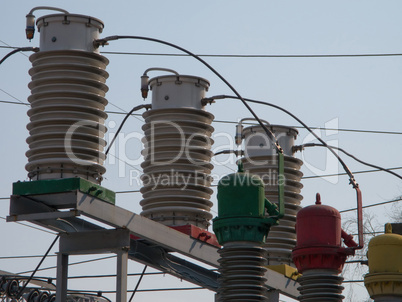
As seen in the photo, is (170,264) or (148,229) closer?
(148,229)

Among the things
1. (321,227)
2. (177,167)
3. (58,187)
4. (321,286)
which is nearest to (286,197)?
(177,167)

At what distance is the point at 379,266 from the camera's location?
13781mm

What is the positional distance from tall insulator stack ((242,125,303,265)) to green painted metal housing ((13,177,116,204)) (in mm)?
7136

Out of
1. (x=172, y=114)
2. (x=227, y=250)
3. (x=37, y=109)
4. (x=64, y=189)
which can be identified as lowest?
(x=227, y=250)

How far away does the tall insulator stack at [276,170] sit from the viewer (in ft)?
65.8

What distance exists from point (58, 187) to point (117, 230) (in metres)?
1.53

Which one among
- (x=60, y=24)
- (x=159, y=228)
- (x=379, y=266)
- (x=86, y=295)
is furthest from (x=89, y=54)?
(x=86, y=295)

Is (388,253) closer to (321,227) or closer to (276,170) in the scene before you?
(321,227)

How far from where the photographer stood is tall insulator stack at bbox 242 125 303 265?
789 inches

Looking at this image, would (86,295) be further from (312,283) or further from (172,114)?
(312,283)

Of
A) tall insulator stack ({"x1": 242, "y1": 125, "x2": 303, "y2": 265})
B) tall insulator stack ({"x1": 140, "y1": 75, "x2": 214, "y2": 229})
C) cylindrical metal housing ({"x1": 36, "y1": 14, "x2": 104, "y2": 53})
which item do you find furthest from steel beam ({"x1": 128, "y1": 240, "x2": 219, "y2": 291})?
cylindrical metal housing ({"x1": 36, "y1": 14, "x2": 104, "y2": 53})

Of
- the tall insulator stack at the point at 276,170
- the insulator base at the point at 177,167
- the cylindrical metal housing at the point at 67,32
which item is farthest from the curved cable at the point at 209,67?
the tall insulator stack at the point at 276,170

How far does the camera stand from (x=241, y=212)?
1162 centimetres

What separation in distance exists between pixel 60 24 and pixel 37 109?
1.32m
